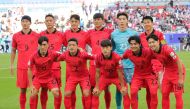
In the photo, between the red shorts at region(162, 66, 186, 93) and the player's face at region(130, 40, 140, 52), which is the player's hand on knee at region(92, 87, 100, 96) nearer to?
the player's face at region(130, 40, 140, 52)

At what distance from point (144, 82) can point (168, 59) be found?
0.71 m

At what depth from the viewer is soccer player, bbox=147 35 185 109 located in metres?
8.58

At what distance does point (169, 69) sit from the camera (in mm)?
8906

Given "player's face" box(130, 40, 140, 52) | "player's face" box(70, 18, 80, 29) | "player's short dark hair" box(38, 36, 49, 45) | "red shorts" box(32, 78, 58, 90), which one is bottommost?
A: "red shorts" box(32, 78, 58, 90)

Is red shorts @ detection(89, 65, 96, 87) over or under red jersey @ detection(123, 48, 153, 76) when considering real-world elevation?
under

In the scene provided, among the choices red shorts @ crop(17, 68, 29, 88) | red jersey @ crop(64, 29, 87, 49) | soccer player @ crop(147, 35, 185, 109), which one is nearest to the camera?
soccer player @ crop(147, 35, 185, 109)

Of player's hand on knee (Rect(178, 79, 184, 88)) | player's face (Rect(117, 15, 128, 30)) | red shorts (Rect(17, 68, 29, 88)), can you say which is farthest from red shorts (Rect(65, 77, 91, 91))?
player's hand on knee (Rect(178, 79, 184, 88))

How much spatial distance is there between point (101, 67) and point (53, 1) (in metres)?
28.0

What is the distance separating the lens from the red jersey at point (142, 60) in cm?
895

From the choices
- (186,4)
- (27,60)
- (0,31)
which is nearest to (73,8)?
(0,31)

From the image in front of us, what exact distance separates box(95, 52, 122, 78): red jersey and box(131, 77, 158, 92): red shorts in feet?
1.47

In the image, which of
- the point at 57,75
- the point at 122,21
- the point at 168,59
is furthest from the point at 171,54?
the point at 57,75

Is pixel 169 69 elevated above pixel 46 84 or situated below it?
above

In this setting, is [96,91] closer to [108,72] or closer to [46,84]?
[108,72]
